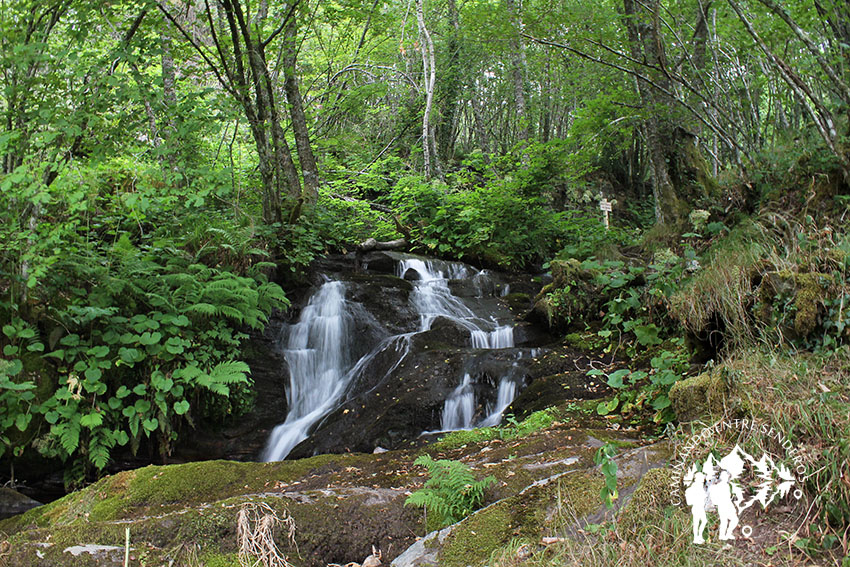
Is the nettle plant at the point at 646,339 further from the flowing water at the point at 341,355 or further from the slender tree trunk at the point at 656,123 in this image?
the slender tree trunk at the point at 656,123

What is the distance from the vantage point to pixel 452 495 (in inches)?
115

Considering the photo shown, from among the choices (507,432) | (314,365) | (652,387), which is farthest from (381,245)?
(652,387)

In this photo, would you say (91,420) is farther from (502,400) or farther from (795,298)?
(795,298)

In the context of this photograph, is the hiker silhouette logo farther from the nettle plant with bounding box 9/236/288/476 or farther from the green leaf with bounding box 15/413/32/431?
the green leaf with bounding box 15/413/32/431

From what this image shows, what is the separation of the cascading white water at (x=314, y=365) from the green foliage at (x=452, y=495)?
3400 millimetres

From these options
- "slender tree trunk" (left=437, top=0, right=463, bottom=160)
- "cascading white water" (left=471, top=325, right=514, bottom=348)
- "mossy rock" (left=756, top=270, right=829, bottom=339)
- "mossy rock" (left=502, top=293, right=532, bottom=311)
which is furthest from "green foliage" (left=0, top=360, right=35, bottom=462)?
"slender tree trunk" (left=437, top=0, right=463, bottom=160)

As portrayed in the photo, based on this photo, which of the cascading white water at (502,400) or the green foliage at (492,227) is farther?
the green foliage at (492,227)

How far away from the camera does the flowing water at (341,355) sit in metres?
5.97

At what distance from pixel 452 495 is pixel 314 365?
479cm

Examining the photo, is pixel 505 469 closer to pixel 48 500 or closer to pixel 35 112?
pixel 48 500

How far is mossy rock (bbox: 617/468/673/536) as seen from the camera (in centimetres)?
210

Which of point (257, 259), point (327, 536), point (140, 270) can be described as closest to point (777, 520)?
point (327, 536)

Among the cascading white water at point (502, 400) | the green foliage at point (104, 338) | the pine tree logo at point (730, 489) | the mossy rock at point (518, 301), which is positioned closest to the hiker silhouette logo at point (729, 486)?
the pine tree logo at point (730, 489)

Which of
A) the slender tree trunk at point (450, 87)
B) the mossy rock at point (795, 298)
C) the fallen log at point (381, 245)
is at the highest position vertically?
the slender tree trunk at point (450, 87)
